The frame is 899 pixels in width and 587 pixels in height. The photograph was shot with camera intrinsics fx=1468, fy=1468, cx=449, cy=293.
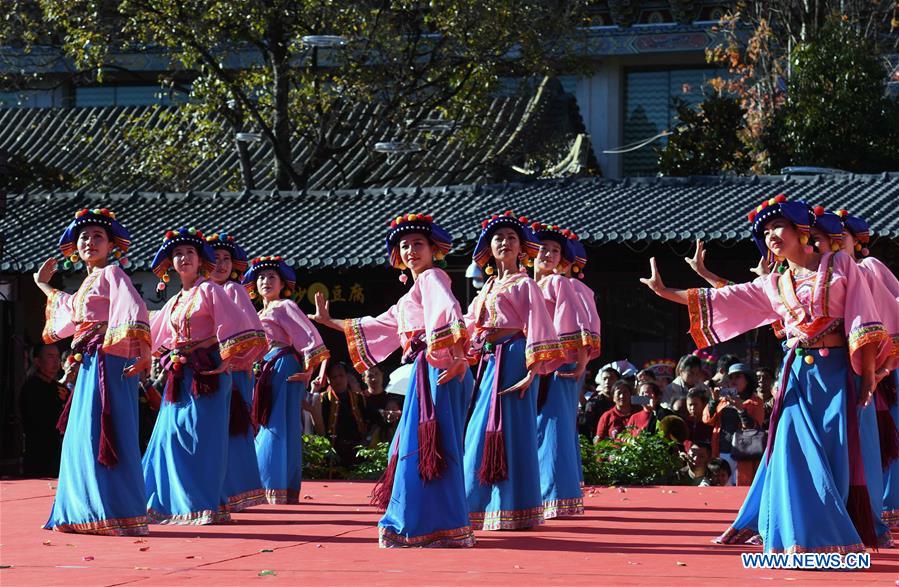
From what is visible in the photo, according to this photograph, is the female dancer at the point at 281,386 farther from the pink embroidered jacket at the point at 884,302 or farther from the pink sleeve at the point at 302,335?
the pink embroidered jacket at the point at 884,302

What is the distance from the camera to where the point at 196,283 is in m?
7.84

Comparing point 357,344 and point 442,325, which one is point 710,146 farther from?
point 442,325

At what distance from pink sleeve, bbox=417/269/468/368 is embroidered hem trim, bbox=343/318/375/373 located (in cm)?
88

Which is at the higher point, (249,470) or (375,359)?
(375,359)

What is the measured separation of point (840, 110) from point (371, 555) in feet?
45.1

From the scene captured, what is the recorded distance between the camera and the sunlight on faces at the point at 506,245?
7320mm

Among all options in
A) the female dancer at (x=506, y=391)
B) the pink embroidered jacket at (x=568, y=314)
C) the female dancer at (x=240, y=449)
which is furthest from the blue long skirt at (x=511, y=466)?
the female dancer at (x=240, y=449)

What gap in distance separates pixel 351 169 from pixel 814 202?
8260 mm

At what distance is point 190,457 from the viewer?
7.62 m

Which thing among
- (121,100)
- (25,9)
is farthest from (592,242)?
(121,100)

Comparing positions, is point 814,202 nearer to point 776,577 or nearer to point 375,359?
point 375,359

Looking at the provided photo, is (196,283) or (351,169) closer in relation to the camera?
(196,283)

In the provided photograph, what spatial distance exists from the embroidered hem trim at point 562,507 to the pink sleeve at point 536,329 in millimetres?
1108

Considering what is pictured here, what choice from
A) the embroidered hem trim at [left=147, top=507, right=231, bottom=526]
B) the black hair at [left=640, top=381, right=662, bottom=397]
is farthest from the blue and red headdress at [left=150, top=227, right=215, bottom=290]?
the black hair at [left=640, top=381, right=662, bottom=397]
